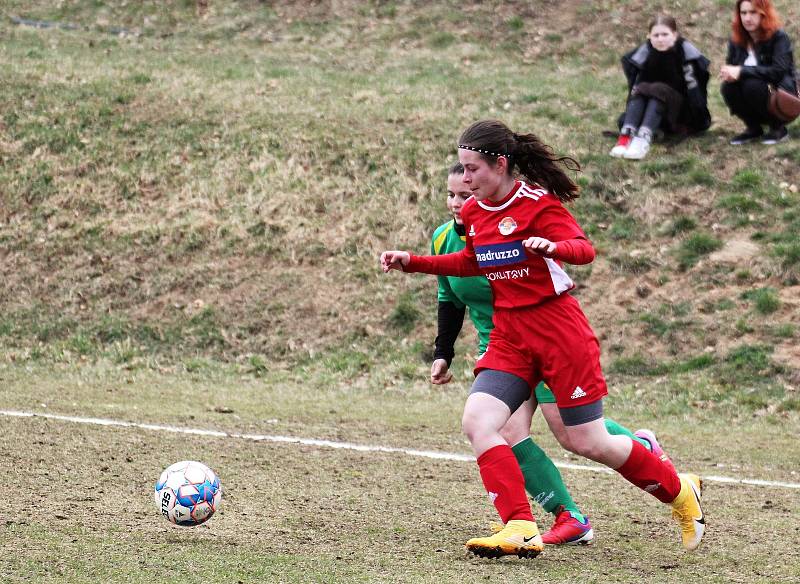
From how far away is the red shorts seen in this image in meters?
5.42

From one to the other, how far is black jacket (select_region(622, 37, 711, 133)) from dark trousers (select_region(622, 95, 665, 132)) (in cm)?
21

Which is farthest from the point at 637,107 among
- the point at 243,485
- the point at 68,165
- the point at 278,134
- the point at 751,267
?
the point at 243,485

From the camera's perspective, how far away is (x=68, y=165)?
16.4 m

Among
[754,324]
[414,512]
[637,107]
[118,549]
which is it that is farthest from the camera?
[637,107]

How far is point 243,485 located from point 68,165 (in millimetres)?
10142

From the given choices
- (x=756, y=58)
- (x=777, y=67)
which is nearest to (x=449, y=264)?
(x=777, y=67)

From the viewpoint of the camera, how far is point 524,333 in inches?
216

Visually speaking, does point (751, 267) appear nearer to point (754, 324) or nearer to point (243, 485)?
point (754, 324)

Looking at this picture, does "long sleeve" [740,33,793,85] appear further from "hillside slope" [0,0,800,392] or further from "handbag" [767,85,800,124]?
"hillside slope" [0,0,800,392]

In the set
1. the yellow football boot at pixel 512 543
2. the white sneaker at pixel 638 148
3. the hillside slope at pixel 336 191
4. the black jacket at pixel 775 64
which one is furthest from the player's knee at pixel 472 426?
the white sneaker at pixel 638 148

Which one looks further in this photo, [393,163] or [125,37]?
[125,37]

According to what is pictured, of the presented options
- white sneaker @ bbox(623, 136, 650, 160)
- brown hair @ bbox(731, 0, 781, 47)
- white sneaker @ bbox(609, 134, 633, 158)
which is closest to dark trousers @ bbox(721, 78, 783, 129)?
brown hair @ bbox(731, 0, 781, 47)

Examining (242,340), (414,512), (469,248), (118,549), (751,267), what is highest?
(469,248)

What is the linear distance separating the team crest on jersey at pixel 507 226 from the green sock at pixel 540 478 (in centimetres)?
121
